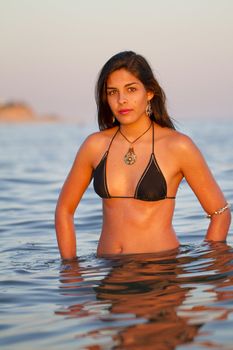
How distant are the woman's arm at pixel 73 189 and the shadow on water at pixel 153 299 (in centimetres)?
30

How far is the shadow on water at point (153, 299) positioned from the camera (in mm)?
4344

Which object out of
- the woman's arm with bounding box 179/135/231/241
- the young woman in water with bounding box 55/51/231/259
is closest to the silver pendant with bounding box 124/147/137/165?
the young woman in water with bounding box 55/51/231/259

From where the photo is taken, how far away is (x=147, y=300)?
5.14 meters

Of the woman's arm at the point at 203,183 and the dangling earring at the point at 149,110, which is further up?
the dangling earring at the point at 149,110

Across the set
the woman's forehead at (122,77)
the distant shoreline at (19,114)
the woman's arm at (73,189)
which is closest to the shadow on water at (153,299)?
the woman's arm at (73,189)

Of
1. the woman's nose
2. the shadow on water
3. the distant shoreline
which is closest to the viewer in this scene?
the shadow on water

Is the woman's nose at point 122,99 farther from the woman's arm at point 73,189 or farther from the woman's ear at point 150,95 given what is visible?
the woman's arm at point 73,189

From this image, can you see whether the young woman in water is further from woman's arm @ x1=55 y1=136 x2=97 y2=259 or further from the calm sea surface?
the calm sea surface

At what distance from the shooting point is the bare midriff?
6348 millimetres

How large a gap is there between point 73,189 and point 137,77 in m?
1.01

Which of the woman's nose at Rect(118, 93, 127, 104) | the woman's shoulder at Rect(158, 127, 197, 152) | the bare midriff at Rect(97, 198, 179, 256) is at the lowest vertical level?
the bare midriff at Rect(97, 198, 179, 256)

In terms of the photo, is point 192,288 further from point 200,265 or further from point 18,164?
point 18,164

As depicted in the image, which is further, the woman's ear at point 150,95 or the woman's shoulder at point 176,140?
the woman's ear at point 150,95

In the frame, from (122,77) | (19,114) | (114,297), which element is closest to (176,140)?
(122,77)
